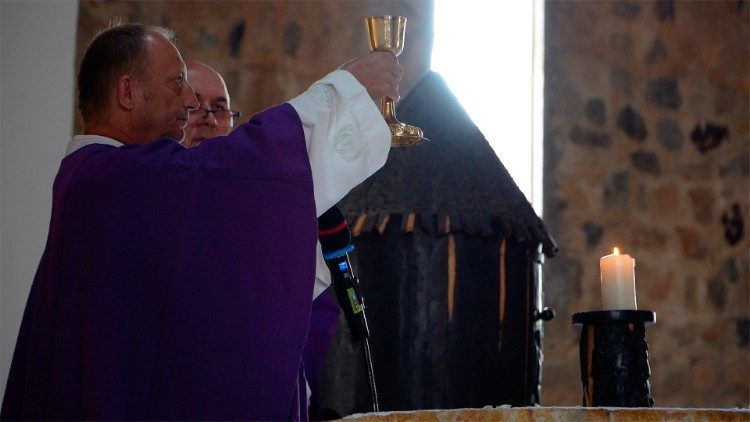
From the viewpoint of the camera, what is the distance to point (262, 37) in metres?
4.25

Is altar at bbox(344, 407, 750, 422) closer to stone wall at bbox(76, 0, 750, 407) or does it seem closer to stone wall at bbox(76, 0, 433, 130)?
stone wall at bbox(76, 0, 433, 130)

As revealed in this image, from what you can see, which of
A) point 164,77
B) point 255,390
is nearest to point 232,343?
point 255,390

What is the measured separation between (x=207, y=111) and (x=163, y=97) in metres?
1.08

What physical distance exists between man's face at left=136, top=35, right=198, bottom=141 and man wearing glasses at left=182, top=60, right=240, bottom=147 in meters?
0.90

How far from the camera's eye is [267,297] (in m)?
1.48

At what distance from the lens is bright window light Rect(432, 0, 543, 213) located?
4969 mm

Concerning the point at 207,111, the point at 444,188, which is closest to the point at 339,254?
the point at 444,188

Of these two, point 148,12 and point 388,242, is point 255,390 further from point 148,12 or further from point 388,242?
point 148,12

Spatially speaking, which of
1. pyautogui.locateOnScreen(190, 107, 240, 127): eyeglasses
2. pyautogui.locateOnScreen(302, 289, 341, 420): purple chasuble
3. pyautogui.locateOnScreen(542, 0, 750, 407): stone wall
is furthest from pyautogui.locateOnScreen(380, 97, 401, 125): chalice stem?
pyautogui.locateOnScreen(542, 0, 750, 407): stone wall

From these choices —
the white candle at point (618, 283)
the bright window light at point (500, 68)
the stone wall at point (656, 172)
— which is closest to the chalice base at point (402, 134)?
the white candle at point (618, 283)

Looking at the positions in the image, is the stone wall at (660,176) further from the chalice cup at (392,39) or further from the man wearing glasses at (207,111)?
the chalice cup at (392,39)

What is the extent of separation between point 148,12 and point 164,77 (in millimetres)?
2477

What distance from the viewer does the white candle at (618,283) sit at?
6.13ft

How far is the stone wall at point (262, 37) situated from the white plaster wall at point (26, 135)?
1325 mm
